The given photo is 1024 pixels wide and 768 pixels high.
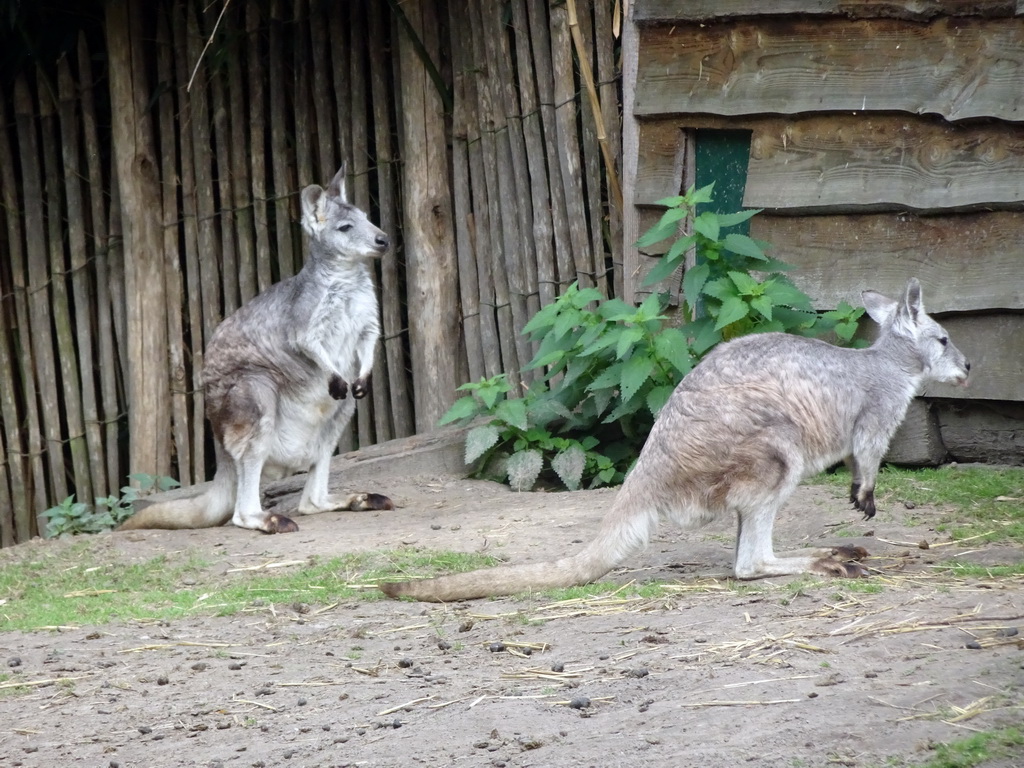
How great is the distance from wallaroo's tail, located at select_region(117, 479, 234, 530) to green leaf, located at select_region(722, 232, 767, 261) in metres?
2.91

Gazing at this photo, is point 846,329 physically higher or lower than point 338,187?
lower

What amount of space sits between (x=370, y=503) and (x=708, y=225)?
229cm

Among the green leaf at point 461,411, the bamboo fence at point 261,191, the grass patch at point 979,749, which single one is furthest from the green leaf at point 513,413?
the grass patch at point 979,749

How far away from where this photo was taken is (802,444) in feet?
16.1

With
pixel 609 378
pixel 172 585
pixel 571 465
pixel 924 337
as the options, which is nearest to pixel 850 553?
pixel 924 337

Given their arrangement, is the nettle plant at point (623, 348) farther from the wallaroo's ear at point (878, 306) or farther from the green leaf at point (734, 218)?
the wallaroo's ear at point (878, 306)

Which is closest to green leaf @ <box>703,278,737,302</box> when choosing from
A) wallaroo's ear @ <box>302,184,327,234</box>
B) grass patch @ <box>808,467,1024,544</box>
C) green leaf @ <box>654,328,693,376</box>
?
green leaf @ <box>654,328,693,376</box>

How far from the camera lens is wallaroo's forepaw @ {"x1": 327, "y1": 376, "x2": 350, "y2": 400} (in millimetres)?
7109

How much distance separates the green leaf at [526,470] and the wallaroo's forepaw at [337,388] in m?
1.01

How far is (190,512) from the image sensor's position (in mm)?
7098

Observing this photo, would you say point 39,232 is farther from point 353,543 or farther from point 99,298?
point 353,543

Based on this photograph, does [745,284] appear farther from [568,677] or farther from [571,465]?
[568,677]

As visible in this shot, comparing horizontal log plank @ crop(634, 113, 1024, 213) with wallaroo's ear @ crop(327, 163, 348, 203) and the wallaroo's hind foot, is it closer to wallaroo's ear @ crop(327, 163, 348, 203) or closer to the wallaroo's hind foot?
wallaroo's ear @ crop(327, 163, 348, 203)

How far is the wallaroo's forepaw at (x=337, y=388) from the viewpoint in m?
7.11
